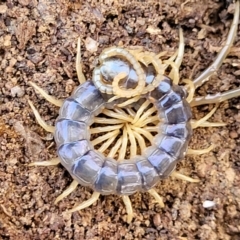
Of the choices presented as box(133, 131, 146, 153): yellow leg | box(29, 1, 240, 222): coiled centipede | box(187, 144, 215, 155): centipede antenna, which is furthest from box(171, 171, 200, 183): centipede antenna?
box(133, 131, 146, 153): yellow leg

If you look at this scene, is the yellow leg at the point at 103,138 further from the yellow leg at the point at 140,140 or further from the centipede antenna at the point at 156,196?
the centipede antenna at the point at 156,196

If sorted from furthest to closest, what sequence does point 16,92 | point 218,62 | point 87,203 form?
1. point 218,62
2. point 16,92
3. point 87,203

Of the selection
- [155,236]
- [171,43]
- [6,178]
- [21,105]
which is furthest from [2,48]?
[155,236]

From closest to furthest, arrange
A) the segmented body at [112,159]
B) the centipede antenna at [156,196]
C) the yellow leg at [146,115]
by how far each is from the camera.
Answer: the segmented body at [112,159] → the centipede antenna at [156,196] → the yellow leg at [146,115]

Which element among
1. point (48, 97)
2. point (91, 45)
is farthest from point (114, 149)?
point (91, 45)

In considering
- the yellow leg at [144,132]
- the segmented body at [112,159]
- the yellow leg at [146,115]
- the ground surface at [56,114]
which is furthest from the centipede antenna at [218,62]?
the yellow leg at [144,132]

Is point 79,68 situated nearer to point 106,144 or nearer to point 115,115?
point 115,115

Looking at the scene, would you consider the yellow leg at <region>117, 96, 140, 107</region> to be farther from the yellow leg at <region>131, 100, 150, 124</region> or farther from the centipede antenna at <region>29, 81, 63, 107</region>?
the centipede antenna at <region>29, 81, 63, 107</region>
